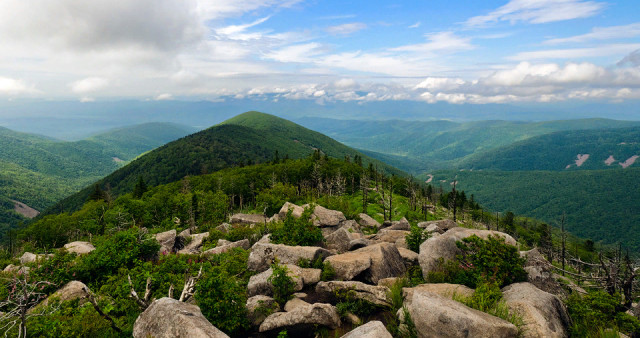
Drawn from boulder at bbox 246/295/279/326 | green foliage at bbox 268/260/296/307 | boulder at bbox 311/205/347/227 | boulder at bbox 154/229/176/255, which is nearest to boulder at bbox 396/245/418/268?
green foliage at bbox 268/260/296/307

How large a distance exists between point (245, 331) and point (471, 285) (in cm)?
1190

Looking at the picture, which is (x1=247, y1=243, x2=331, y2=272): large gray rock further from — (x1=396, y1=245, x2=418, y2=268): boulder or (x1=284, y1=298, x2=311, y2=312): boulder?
(x1=396, y1=245, x2=418, y2=268): boulder

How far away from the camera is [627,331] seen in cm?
1123

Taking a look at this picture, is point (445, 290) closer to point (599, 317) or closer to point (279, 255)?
point (599, 317)

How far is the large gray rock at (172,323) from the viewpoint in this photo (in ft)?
34.2

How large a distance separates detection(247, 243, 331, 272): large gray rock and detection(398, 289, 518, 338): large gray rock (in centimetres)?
973

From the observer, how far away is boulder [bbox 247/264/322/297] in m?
16.9

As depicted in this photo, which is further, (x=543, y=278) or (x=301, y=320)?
(x=543, y=278)

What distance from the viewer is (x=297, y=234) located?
25.1m

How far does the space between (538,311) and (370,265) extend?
8.66 m

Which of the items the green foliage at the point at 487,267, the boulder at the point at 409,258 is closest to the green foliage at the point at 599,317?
the green foliage at the point at 487,267

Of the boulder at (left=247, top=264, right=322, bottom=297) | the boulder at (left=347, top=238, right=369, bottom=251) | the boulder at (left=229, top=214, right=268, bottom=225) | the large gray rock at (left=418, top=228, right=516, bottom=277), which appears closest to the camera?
the boulder at (left=247, top=264, right=322, bottom=297)

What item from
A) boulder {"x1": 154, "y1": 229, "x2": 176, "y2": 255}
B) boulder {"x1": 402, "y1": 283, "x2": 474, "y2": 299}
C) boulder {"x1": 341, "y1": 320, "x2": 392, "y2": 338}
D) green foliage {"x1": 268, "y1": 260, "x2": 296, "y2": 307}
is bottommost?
boulder {"x1": 154, "y1": 229, "x2": 176, "y2": 255}

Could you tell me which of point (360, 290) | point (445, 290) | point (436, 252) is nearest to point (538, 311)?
point (445, 290)
